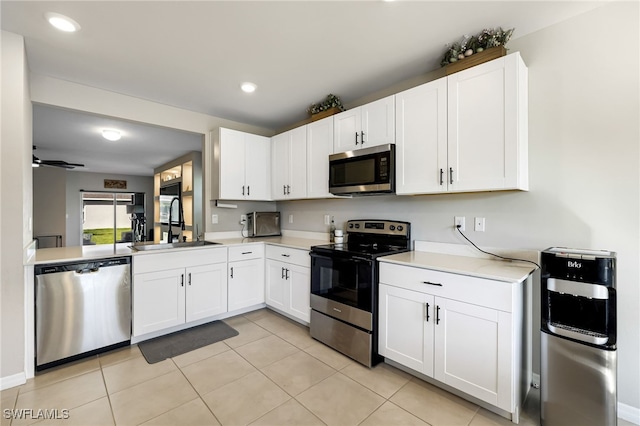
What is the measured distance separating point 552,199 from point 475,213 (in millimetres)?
499

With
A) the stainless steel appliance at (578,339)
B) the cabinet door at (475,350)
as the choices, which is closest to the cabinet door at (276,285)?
the cabinet door at (475,350)

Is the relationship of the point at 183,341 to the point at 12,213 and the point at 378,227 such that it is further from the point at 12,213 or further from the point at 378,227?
the point at 378,227

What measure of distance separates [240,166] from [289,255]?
134 cm

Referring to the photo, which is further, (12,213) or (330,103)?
(330,103)

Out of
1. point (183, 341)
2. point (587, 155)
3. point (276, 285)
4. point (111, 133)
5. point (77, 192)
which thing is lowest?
point (183, 341)

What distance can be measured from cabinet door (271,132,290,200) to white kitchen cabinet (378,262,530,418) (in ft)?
6.23

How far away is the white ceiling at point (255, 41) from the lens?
177 centimetres

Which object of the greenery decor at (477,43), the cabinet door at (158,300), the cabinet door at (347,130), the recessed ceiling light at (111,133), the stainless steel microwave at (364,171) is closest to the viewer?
the greenery decor at (477,43)

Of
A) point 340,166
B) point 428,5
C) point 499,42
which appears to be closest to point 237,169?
point 340,166

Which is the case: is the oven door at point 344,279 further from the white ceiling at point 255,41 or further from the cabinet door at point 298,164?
the white ceiling at point 255,41

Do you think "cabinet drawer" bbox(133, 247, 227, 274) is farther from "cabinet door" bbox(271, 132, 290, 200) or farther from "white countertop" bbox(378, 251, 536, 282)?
"white countertop" bbox(378, 251, 536, 282)

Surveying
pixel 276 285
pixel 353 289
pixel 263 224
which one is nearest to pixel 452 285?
pixel 353 289

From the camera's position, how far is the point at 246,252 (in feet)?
11.2

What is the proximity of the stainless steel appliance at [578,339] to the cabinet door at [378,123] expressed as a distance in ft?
4.88
